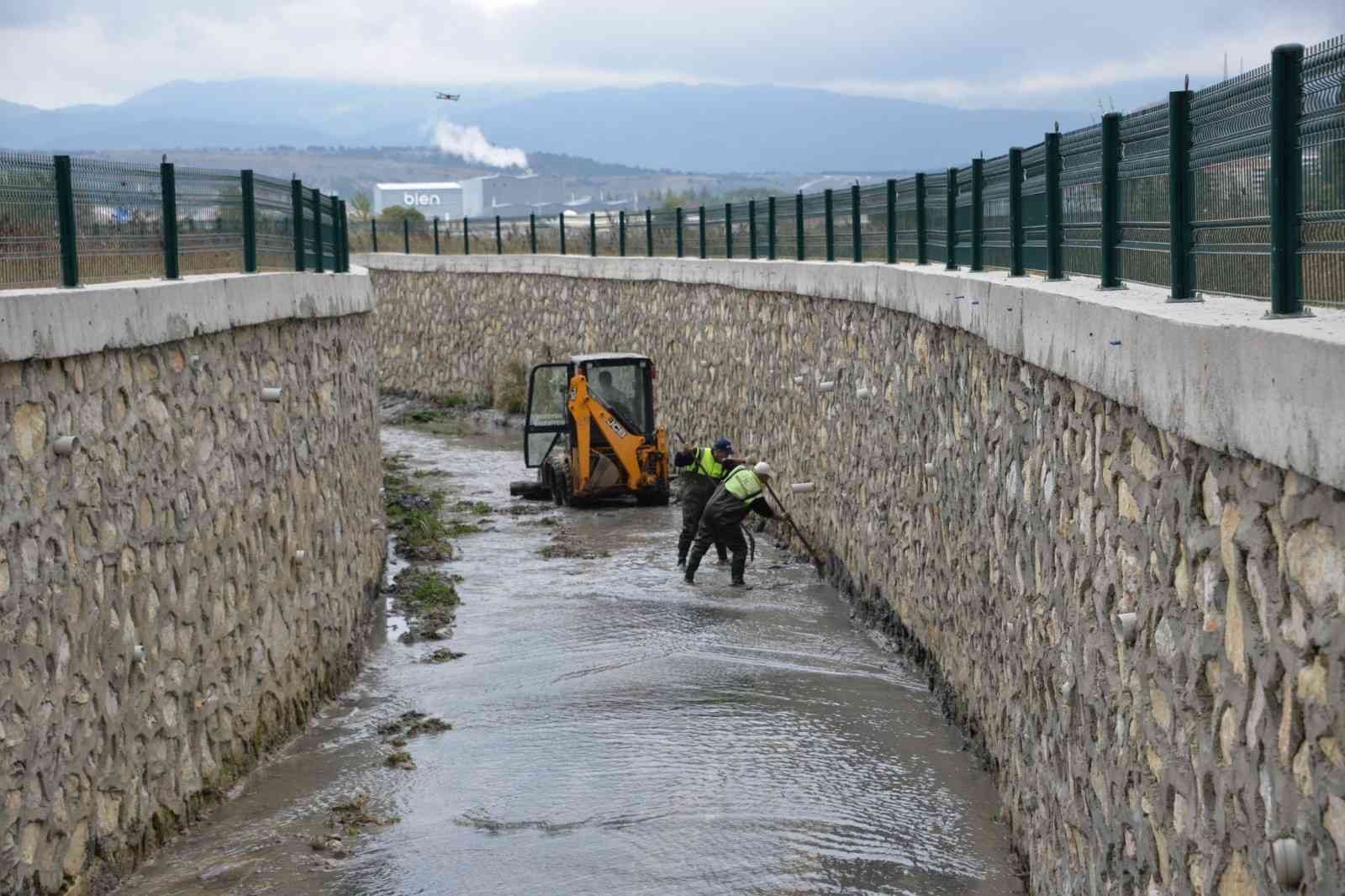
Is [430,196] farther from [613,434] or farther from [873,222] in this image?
[873,222]

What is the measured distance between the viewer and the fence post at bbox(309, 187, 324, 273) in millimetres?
14973

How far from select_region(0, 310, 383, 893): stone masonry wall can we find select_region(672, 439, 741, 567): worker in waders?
5.21 metres

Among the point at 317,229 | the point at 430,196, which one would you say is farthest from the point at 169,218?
the point at 430,196

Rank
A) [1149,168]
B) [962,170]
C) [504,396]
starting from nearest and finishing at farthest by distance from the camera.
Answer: [1149,168] < [962,170] < [504,396]

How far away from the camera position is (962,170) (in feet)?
43.8

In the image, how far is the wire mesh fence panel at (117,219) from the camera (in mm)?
9039

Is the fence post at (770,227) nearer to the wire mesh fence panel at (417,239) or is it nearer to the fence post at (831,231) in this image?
the fence post at (831,231)

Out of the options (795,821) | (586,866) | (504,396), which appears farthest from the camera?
(504,396)

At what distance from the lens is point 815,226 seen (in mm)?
19547

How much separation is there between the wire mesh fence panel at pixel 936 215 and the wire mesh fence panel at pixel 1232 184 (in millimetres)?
6792

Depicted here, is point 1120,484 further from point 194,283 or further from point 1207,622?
point 194,283

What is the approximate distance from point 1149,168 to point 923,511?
17.0 feet

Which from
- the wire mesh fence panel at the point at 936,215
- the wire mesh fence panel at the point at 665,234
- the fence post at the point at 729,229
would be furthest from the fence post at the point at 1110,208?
the wire mesh fence panel at the point at 665,234

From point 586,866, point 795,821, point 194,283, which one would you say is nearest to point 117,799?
point 586,866
